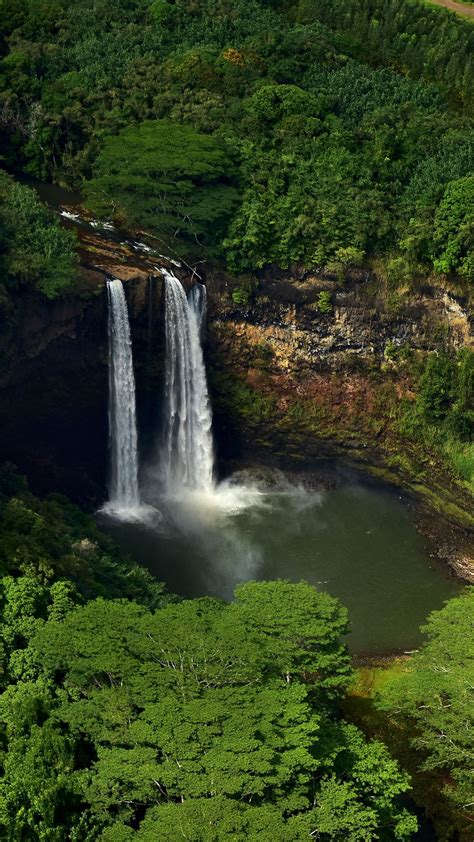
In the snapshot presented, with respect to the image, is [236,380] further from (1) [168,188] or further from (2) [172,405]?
(1) [168,188]

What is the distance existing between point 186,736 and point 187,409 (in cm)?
2394

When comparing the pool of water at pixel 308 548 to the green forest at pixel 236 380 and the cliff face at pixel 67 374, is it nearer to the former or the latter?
the green forest at pixel 236 380

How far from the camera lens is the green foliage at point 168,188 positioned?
4609 centimetres

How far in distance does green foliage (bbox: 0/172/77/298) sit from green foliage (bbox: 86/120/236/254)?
4.46 m

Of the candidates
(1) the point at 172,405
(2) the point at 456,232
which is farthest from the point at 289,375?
(2) the point at 456,232

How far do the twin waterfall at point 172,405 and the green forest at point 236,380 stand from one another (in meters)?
1.31

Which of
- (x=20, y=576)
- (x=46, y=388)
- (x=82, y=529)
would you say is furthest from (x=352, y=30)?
(x=20, y=576)

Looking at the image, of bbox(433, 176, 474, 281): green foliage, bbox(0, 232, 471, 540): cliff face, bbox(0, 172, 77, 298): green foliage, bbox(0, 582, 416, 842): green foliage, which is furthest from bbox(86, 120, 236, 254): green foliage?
bbox(0, 582, 416, 842): green foliage

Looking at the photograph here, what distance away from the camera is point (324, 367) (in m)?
47.1

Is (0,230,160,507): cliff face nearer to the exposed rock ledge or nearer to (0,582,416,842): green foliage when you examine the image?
the exposed rock ledge

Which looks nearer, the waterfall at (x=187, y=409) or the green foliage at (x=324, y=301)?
the waterfall at (x=187, y=409)

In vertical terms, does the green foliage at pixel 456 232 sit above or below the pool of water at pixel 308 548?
above

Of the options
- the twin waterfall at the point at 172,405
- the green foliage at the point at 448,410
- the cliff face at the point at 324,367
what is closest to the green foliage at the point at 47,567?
the twin waterfall at the point at 172,405

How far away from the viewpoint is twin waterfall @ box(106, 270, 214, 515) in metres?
43.2
